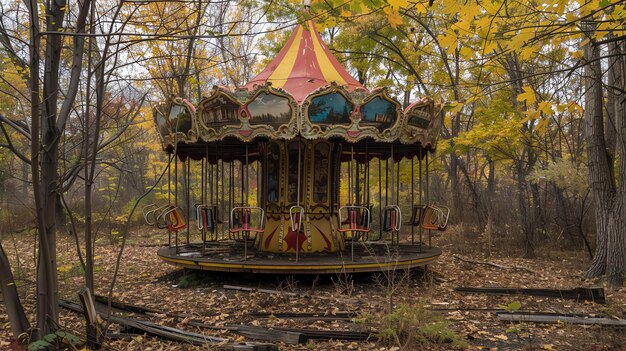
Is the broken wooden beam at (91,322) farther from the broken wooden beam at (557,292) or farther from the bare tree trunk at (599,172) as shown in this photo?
the bare tree trunk at (599,172)

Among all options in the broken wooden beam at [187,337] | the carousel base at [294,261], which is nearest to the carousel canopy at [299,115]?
the carousel base at [294,261]

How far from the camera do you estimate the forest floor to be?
5.32 meters

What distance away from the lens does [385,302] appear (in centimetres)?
602

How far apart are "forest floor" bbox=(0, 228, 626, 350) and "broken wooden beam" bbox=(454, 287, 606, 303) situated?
151mm

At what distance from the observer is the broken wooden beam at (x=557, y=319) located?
587 centimetres

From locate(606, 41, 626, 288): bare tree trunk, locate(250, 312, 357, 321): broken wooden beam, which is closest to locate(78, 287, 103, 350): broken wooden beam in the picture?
locate(250, 312, 357, 321): broken wooden beam

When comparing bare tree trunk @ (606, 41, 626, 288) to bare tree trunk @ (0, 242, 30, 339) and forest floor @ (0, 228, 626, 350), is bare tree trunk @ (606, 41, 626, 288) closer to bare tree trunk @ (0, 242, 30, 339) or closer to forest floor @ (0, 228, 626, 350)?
forest floor @ (0, 228, 626, 350)

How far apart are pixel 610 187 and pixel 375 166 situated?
10.7 meters

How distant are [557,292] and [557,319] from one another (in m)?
1.69

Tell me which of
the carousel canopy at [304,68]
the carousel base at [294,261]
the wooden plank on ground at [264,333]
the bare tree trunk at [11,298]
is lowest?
the wooden plank on ground at [264,333]

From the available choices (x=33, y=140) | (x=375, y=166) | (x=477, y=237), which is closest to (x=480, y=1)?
(x=33, y=140)

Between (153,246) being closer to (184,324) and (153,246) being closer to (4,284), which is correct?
(184,324)

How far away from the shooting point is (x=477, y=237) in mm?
15305

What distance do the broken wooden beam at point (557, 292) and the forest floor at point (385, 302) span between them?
0.15 metres
